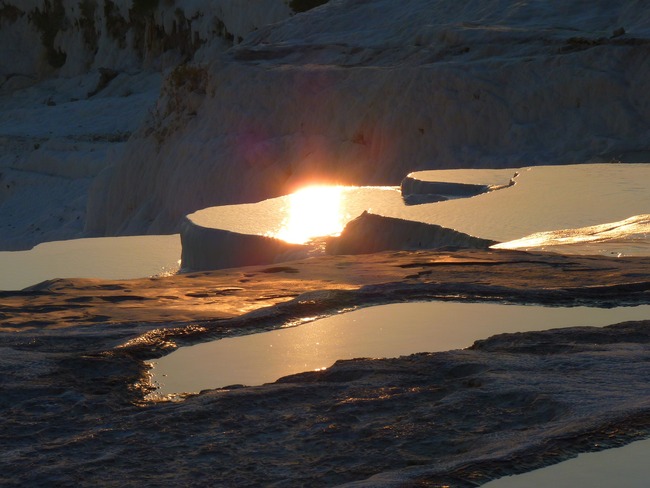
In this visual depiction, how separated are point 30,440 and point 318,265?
2899 millimetres

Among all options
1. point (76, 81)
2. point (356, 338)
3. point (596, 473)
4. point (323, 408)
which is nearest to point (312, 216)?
point (356, 338)

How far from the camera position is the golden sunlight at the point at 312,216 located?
788cm

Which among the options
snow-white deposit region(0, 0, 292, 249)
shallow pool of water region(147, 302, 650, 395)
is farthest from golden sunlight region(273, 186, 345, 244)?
snow-white deposit region(0, 0, 292, 249)

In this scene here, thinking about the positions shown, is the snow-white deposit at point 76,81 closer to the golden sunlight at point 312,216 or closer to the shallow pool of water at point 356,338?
the golden sunlight at point 312,216

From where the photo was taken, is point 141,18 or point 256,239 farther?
point 141,18

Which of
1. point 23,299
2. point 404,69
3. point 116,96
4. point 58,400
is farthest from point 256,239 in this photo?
point 116,96

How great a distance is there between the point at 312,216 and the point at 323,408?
5.75 meters

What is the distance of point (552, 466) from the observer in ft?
7.91

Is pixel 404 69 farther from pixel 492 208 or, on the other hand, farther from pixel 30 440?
pixel 30 440

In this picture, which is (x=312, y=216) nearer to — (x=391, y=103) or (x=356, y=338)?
(x=356, y=338)

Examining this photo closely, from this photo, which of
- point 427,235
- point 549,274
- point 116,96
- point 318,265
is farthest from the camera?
point 116,96

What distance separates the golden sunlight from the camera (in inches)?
310

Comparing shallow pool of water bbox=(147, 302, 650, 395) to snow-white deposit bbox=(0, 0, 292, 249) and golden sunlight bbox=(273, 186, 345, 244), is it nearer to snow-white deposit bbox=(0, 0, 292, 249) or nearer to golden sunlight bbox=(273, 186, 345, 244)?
golden sunlight bbox=(273, 186, 345, 244)

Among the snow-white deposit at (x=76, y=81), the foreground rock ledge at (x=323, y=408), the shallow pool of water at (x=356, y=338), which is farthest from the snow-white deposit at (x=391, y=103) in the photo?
the foreground rock ledge at (x=323, y=408)
